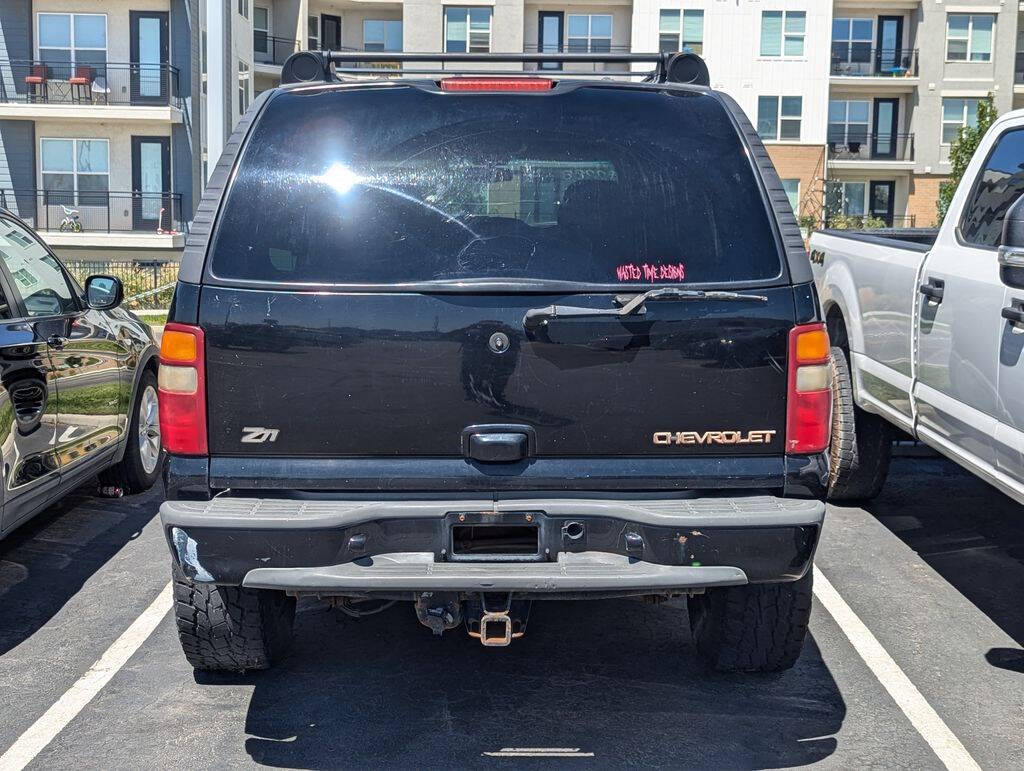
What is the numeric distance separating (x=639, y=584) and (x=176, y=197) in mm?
32238

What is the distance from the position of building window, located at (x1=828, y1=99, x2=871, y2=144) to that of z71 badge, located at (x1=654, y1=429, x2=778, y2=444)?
46500 millimetres

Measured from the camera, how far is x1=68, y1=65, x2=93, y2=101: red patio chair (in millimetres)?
33438

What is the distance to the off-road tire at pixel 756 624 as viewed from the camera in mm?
4559

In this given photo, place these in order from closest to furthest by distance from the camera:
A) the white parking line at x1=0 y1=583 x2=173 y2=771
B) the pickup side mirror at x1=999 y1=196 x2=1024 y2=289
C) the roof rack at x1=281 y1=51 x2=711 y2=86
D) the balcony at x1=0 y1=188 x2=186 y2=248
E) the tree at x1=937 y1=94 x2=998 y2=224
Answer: the white parking line at x1=0 y1=583 x2=173 y2=771, the roof rack at x1=281 y1=51 x2=711 y2=86, the pickup side mirror at x1=999 y1=196 x2=1024 y2=289, the balcony at x1=0 y1=188 x2=186 y2=248, the tree at x1=937 y1=94 x2=998 y2=224

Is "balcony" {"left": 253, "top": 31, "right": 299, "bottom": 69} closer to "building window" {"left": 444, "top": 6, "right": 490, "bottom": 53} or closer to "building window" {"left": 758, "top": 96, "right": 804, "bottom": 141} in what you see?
"building window" {"left": 444, "top": 6, "right": 490, "bottom": 53}

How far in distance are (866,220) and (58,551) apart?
43400 millimetres

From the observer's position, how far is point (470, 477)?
13.1 ft

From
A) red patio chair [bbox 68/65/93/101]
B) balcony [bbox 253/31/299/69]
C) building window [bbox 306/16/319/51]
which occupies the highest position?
building window [bbox 306/16/319/51]

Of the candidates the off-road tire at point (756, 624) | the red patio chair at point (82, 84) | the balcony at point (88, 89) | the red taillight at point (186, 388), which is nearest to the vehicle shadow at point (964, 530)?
the off-road tire at point (756, 624)

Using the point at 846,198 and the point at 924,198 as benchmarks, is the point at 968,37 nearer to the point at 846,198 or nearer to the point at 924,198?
the point at 924,198

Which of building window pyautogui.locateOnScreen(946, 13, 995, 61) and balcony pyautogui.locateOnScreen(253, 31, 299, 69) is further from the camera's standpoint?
building window pyautogui.locateOnScreen(946, 13, 995, 61)

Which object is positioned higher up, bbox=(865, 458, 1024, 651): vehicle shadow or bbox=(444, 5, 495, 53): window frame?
bbox=(444, 5, 495, 53): window frame

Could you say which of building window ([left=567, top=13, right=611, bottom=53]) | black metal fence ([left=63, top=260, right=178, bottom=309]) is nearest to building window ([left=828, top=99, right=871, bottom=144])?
building window ([left=567, top=13, right=611, bottom=53])

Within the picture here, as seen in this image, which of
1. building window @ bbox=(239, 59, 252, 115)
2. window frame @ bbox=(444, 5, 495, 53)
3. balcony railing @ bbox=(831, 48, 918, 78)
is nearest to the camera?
building window @ bbox=(239, 59, 252, 115)
